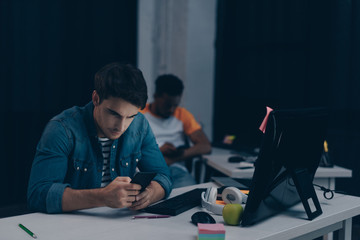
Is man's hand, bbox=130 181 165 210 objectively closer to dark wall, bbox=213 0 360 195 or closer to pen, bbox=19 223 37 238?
pen, bbox=19 223 37 238

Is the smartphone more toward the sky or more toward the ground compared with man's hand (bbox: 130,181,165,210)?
more toward the sky

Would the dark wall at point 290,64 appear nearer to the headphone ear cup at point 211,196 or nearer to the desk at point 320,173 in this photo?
the desk at point 320,173

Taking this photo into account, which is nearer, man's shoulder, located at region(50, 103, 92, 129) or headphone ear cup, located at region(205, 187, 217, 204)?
headphone ear cup, located at region(205, 187, 217, 204)

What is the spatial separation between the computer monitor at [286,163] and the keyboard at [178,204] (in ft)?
0.88

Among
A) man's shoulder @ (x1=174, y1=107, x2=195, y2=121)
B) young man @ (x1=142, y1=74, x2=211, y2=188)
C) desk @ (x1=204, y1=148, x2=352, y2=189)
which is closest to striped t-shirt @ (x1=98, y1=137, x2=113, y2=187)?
desk @ (x1=204, y1=148, x2=352, y2=189)

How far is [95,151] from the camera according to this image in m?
1.60

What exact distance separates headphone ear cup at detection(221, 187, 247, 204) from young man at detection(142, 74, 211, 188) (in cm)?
137

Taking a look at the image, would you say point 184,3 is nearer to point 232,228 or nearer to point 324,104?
point 324,104

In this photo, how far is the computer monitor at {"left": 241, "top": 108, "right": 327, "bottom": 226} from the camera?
1.16 metres

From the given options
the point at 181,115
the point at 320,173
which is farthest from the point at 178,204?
the point at 181,115

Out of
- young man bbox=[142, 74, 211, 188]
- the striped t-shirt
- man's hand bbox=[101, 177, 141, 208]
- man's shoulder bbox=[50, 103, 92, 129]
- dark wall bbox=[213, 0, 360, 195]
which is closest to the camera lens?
man's hand bbox=[101, 177, 141, 208]

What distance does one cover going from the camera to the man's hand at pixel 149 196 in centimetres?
138

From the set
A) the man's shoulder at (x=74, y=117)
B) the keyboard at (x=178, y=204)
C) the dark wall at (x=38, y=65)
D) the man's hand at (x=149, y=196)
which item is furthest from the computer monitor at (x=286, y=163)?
the dark wall at (x=38, y=65)

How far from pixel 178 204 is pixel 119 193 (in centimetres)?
25
